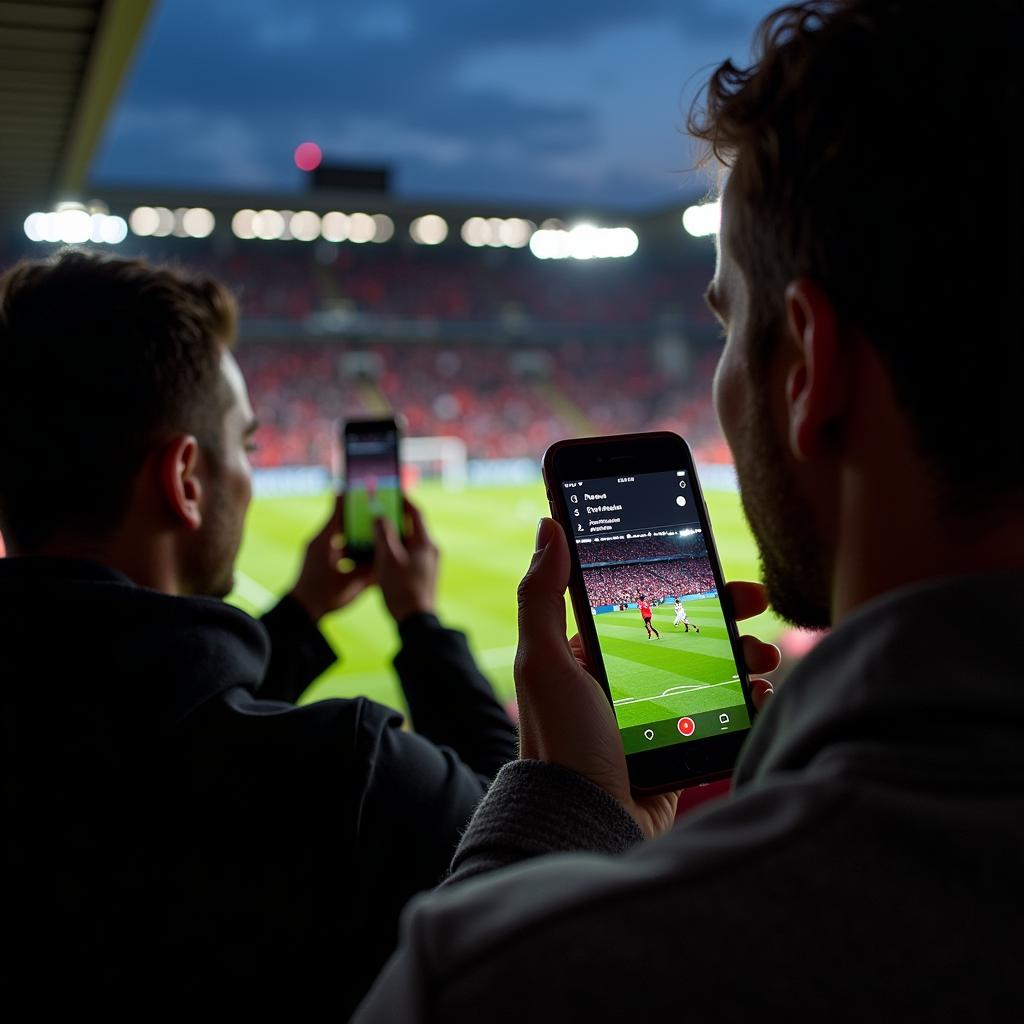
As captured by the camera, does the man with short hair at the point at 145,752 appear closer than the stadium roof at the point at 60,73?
Yes

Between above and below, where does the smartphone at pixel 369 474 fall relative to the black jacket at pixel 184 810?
above

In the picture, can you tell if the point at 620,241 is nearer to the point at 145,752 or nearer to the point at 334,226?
the point at 334,226

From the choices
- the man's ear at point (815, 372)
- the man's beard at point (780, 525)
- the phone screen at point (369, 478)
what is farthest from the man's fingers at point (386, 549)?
the man's ear at point (815, 372)

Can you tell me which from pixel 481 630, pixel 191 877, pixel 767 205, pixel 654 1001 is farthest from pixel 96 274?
pixel 481 630

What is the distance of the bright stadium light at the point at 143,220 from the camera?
3456 cm

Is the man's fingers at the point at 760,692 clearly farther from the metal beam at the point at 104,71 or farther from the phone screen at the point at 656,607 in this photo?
the metal beam at the point at 104,71

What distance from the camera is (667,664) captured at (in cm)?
171

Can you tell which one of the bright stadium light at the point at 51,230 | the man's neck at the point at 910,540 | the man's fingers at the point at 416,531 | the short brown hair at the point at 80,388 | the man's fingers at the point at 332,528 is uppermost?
the bright stadium light at the point at 51,230

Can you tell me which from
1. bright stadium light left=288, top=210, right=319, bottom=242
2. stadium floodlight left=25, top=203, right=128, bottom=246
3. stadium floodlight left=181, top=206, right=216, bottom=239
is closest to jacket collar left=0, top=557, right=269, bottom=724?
stadium floodlight left=25, top=203, right=128, bottom=246

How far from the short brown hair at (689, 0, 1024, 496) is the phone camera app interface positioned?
314 cm

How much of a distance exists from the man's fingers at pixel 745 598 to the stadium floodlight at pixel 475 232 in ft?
130

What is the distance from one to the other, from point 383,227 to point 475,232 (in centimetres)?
391

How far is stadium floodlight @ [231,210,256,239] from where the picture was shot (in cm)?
3650

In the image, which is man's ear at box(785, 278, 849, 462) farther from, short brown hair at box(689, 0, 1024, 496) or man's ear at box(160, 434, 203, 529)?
man's ear at box(160, 434, 203, 529)
